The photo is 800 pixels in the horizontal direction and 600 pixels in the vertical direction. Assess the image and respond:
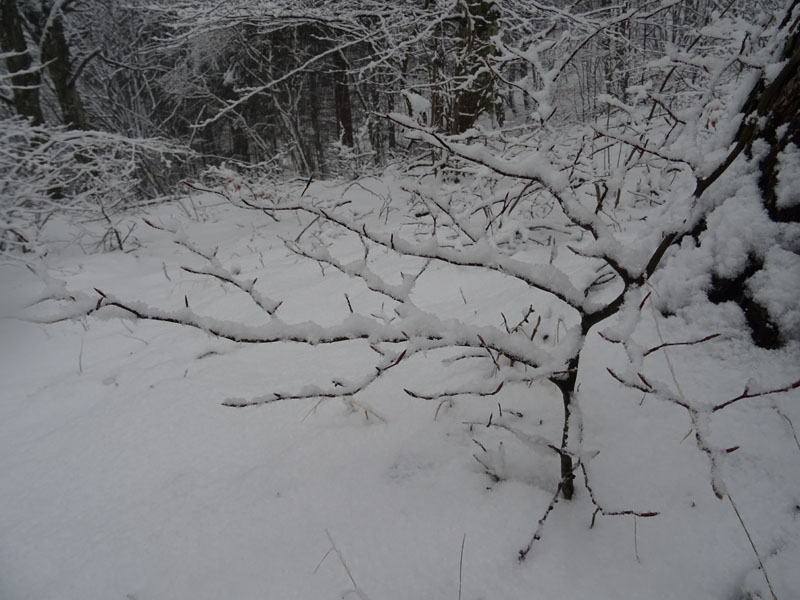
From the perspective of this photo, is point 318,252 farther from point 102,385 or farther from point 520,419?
point 102,385

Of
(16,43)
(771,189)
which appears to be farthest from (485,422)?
(16,43)

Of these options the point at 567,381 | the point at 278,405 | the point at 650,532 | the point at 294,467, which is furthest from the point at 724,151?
the point at 278,405

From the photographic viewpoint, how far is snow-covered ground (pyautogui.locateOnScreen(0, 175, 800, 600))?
71 centimetres

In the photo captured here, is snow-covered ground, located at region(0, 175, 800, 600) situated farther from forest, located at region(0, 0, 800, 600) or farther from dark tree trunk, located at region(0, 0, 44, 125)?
dark tree trunk, located at region(0, 0, 44, 125)

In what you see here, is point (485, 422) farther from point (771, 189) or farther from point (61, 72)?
point (61, 72)

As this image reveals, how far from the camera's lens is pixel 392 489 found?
0.91 m

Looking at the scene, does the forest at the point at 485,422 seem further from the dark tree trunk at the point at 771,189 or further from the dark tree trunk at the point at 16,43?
the dark tree trunk at the point at 16,43

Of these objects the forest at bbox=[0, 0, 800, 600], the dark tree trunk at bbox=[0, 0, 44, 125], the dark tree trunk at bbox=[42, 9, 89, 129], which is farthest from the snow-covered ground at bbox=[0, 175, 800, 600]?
the dark tree trunk at bbox=[42, 9, 89, 129]

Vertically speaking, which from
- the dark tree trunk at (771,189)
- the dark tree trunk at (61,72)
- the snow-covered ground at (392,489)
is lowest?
the snow-covered ground at (392,489)

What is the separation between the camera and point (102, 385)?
1.66 m

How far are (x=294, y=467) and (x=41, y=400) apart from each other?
1302 millimetres

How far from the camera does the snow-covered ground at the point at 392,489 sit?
0.71 meters

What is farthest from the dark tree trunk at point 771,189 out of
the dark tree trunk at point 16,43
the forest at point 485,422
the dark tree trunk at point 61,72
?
the dark tree trunk at point 61,72

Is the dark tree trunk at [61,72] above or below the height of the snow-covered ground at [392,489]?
above
